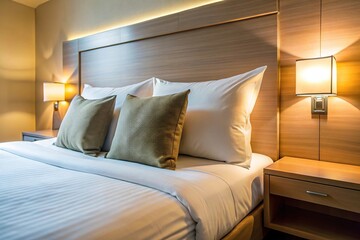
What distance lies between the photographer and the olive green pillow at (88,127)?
5.80 ft

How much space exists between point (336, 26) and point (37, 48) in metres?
3.78

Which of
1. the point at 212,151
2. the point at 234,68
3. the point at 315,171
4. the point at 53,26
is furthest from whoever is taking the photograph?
the point at 53,26

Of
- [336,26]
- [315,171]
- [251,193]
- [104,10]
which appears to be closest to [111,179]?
[251,193]

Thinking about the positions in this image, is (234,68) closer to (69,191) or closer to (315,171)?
(315,171)

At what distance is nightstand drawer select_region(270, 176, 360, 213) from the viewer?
119 centimetres

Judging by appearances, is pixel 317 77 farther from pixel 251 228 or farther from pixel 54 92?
pixel 54 92

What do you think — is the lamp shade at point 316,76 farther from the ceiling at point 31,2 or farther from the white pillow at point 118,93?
the ceiling at point 31,2

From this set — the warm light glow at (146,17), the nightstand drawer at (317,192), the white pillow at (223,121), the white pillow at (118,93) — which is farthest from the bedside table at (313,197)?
the warm light glow at (146,17)

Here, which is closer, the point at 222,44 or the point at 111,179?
the point at 111,179

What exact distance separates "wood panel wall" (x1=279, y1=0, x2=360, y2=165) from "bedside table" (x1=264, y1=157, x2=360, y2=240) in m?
0.12

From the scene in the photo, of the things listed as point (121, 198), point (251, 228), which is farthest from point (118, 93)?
point (251, 228)

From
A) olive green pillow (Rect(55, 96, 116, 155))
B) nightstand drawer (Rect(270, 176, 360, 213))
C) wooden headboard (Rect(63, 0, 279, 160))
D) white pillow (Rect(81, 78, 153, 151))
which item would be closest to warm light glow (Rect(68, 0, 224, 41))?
wooden headboard (Rect(63, 0, 279, 160))

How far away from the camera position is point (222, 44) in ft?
6.41

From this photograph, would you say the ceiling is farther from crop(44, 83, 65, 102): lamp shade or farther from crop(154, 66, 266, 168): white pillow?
crop(154, 66, 266, 168): white pillow
